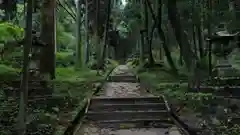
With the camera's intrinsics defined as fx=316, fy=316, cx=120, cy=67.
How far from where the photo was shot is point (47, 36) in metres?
14.2

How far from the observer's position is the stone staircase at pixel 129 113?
26.7ft

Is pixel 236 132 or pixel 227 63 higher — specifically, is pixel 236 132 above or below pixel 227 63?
below

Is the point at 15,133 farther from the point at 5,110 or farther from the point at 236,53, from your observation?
the point at 236,53

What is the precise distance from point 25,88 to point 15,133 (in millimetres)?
895

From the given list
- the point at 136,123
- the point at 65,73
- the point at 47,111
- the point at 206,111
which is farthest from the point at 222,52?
the point at 47,111

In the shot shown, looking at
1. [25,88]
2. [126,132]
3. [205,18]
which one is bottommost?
[126,132]

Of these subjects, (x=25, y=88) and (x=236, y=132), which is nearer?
(x=25, y=88)

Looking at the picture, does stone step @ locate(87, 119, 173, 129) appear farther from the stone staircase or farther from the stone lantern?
the stone lantern

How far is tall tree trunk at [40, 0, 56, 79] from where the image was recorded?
46.1 ft

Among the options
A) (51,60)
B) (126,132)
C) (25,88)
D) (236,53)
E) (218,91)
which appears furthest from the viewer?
(236,53)

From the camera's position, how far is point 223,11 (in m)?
19.6

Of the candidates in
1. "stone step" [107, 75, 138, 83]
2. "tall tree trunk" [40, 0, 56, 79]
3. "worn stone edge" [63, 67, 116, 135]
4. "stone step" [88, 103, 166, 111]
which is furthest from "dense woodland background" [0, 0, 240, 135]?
"stone step" [107, 75, 138, 83]

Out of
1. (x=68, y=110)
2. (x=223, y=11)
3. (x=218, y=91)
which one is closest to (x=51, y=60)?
(x=68, y=110)

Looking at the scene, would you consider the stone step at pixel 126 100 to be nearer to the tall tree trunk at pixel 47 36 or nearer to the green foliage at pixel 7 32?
the tall tree trunk at pixel 47 36
